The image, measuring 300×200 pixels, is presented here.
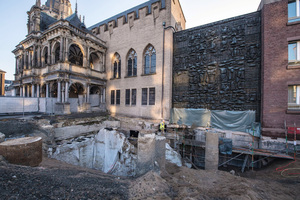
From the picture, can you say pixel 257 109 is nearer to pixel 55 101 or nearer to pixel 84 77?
pixel 84 77

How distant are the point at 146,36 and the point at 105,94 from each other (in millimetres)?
10519

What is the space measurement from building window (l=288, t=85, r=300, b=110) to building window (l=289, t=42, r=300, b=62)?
206 cm

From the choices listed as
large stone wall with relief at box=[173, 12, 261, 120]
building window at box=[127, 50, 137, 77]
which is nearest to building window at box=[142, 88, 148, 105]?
building window at box=[127, 50, 137, 77]

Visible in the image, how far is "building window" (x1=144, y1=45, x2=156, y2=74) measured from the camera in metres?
16.1

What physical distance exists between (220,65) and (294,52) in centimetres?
488

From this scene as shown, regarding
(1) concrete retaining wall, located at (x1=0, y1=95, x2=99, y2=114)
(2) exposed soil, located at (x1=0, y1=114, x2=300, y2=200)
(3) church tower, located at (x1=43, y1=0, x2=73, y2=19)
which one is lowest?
(2) exposed soil, located at (x1=0, y1=114, x2=300, y2=200)

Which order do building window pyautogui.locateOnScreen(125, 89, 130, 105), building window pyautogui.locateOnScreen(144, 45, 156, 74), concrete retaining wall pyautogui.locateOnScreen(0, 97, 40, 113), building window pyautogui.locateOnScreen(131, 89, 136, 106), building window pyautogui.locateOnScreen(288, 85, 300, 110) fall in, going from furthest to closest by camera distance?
building window pyautogui.locateOnScreen(125, 89, 130, 105)
building window pyautogui.locateOnScreen(131, 89, 136, 106)
building window pyautogui.locateOnScreen(144, 45, 156, 74)
concrete retaining wall pyautogui.locateOnScreen(0, 97, 40, 113)
building window pyautogui.locateOnScreen(288, 85, 300, 110)

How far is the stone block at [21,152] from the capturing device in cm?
428

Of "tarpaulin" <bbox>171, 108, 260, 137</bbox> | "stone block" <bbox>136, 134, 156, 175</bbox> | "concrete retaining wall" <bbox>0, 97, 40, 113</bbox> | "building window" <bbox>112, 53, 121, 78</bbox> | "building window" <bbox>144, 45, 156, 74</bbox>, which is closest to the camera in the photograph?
"stone block" <bbox>136, 134, 156, 175</bbox>

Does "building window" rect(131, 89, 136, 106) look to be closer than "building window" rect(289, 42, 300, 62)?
No

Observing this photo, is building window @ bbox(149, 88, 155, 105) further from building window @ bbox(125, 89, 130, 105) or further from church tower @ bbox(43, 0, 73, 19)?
church tower @ bbox(43, 0, 73, 19)

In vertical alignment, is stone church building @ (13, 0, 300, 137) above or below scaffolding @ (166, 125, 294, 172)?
above

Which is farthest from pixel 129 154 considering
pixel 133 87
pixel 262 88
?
pixel 262 88

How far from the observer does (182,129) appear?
12.7 metres
